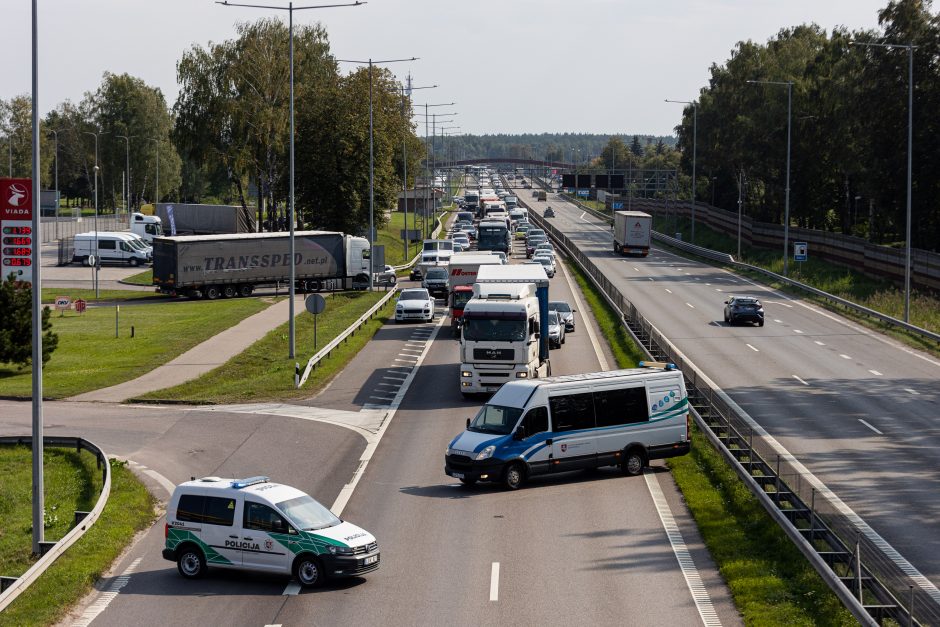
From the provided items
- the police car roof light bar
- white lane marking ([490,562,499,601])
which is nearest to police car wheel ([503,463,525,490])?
white lane marking ([490,562,499,601])

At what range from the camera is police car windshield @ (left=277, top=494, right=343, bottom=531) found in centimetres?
1914

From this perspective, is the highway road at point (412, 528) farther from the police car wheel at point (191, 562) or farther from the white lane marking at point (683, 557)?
the police car wheel at point (191, 562)

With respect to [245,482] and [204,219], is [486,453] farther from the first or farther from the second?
[204,219]

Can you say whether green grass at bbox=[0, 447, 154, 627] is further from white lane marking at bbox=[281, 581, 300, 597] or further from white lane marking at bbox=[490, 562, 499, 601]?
white lane marking at bbox=[490, 562, 499, 601]

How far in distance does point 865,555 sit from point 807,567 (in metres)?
1.71

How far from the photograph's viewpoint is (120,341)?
169ft

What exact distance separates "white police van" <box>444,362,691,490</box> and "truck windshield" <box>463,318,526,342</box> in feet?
24.9

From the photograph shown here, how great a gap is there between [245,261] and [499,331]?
36.1m

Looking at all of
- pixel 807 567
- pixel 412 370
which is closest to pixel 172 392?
pixel 412 370

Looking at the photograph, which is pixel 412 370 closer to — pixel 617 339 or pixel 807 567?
pixel 617 339

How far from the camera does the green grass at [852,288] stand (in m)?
54.8

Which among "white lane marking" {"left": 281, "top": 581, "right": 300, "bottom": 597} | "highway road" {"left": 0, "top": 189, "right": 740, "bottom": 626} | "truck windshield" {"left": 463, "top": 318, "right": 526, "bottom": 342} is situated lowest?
"white lane marking" {"left": 281, "top": 581, "right": 300, "bottom": 597}

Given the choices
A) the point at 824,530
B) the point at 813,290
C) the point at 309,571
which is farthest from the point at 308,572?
the point at 813,290

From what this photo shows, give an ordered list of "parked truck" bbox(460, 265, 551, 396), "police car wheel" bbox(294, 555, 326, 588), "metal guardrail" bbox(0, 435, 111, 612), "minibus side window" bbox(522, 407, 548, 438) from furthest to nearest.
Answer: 1. "parked truck" bbox(460, 265, 551, 396)
2. "minibus side window" bbox(522, 407, 548, 438)
3. "police car wheel" bbox(294, 555, 326, 588)
4. "metal guardrail" bbox(0, 435, 111, 612)
